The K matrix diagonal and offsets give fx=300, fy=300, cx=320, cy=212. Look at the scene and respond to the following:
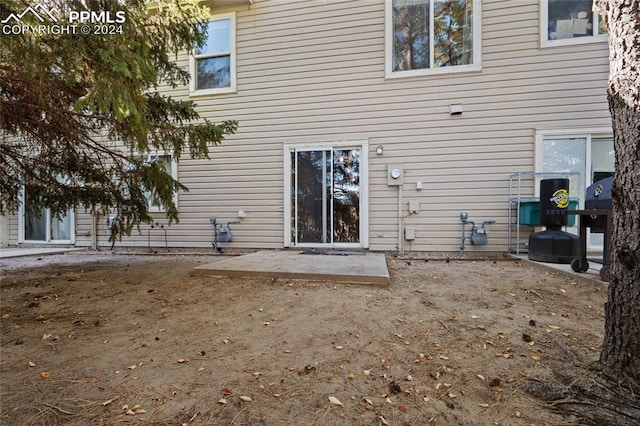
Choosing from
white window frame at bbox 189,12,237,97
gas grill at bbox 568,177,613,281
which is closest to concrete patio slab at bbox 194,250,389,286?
gas grill at bbox 568,177,613,281

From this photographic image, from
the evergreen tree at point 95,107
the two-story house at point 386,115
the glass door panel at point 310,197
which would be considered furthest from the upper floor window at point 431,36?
the evergreen tree at point 95,107

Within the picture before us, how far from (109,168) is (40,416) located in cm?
428

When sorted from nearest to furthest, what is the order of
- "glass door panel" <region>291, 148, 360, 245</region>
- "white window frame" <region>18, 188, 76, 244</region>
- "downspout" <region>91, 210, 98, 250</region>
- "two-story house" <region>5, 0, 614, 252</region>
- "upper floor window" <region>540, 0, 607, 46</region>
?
"upper floor window" <region>540, 0, 607, 46</region> < "two-story house" <region>5, 0, 614, 252</region> < "glass door panel" <region>291, 148, 360, 245</region> < "downspout" <region>91, 210, 98, 250</region> < "white window frame" <region>18, 188, 76, 244</region>

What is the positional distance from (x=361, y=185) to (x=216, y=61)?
14.3ft

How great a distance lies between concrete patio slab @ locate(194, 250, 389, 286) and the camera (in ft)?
12.3

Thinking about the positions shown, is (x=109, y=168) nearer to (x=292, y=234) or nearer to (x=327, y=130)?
(x=292, y=234)

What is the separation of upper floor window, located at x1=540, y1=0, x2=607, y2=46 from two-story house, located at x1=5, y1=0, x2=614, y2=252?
0.06 feet

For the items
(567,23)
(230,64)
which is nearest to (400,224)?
Answer: (567,23)

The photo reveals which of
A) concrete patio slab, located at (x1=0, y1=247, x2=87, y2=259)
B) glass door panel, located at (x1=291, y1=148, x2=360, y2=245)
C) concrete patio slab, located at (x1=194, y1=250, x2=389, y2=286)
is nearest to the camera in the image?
concrete patio slab, located at (x1=194, y1=250, x2=389, y2=286)

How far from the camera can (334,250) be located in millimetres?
6133

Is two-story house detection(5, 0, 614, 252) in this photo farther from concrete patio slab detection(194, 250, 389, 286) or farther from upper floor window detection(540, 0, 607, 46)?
concrete patio slab detection(194, 250, 389, 286)

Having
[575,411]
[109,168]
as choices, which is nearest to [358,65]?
[109,168]

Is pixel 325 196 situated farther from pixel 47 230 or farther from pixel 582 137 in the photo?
pixel 47 230

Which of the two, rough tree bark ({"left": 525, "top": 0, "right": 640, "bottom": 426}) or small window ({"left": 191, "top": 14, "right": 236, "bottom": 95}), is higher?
small window ({"left": 191, "top": 14, "right": 236, "bottom": 95})
